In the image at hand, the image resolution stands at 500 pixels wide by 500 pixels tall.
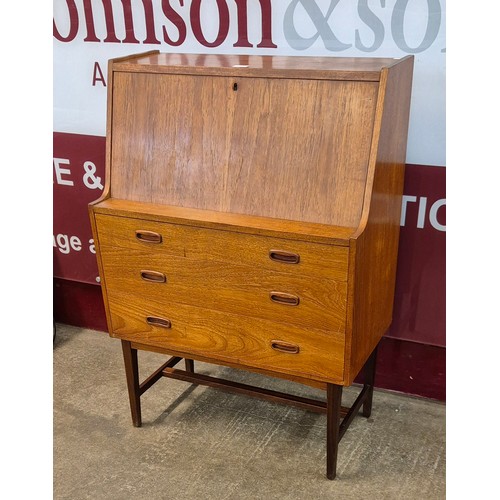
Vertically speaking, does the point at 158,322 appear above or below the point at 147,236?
below

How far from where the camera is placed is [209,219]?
2.35m

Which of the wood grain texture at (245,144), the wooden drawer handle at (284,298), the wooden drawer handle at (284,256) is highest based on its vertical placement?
the wood grain texture at (245,144)

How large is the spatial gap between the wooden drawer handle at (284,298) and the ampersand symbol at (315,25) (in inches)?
44.1

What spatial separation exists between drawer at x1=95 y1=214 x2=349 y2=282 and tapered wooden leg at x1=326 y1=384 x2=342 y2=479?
494 millimetres

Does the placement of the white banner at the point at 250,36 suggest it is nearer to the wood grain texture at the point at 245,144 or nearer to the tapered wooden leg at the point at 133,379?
the wood grain texture at the point at 245,144

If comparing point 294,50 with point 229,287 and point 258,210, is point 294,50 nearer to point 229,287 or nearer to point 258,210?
point 258,210

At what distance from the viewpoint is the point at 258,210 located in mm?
2381

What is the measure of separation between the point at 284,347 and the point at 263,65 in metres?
1.06

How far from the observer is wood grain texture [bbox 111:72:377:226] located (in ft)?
7.33

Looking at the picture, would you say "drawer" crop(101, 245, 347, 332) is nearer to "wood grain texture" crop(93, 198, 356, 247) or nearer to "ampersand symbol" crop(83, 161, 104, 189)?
"wood grain texture" crop(93, 198, 356, 247)

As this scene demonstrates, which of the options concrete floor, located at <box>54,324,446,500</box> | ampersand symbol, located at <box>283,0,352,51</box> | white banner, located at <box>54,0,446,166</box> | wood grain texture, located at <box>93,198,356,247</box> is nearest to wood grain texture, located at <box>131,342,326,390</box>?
concrete floor, located at <box>54,324,446,500</box>

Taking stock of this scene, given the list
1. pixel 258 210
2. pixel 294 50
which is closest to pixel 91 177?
pixel 294 50

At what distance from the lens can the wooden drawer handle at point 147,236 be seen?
2.45 metres

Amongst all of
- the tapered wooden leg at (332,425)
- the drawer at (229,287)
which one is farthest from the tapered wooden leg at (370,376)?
the drawer at (229,287)
